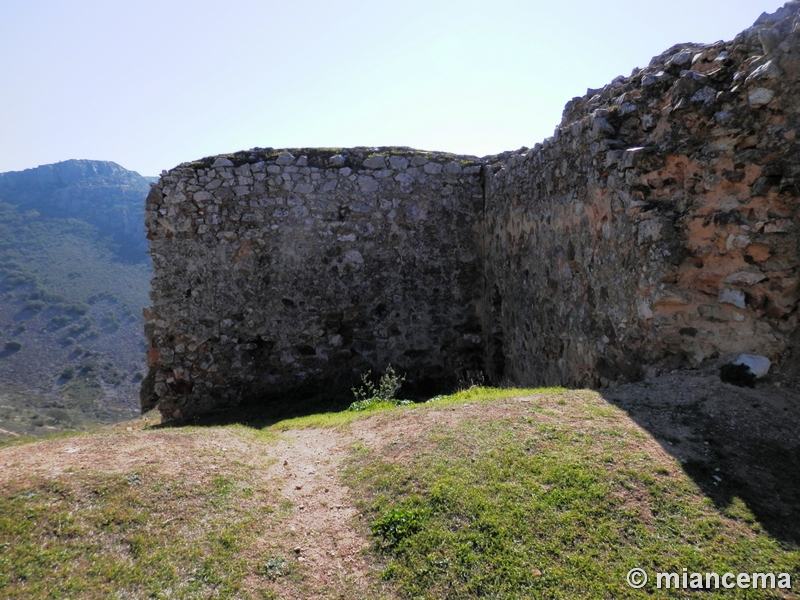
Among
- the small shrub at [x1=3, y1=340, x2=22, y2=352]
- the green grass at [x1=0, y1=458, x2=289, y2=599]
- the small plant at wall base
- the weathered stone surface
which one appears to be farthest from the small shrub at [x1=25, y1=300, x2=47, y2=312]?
the weathered stone surface

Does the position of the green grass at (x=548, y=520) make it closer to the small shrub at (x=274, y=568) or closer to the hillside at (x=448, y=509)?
the hillside at (x=448, y=509)

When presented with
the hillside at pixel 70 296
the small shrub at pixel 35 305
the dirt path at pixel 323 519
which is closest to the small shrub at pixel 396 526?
the dirt path at pixel 323 519

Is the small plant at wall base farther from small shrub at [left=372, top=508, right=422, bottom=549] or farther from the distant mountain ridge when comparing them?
the distant mountain ridge

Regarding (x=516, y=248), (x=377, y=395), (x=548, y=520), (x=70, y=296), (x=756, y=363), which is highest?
(x=516, y=248)

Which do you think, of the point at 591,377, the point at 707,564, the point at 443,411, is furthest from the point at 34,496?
the point at 591,377

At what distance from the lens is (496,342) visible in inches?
336

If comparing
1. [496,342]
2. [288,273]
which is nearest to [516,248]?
[496,342]

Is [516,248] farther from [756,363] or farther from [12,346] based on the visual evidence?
[12,346]

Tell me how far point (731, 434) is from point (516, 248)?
13.9ft

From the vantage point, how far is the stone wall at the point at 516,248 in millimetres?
4293

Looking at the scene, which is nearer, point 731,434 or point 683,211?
point 731,434

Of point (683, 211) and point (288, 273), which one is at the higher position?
point (683, 211)

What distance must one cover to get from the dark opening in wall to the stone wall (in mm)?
27

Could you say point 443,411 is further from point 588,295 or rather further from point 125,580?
point 125,580
